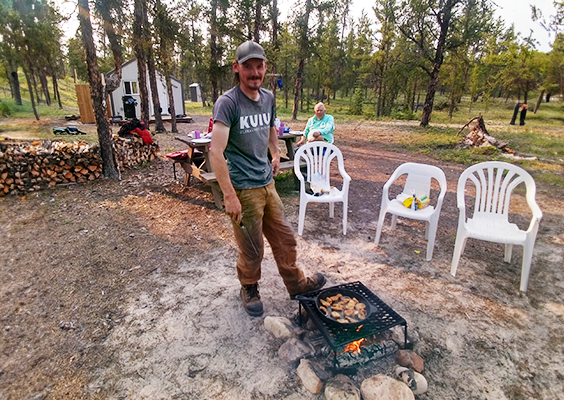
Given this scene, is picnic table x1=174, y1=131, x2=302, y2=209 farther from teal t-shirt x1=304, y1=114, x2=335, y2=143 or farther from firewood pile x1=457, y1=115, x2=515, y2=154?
firewood pile x1=457, y1=115, x2=515, y2=154

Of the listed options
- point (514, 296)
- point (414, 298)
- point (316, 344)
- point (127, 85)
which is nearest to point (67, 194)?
point (316, 344)

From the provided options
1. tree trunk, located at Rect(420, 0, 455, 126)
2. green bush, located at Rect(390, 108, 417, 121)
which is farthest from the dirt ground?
green bush, located at Rect(390, 108, 417, 121)

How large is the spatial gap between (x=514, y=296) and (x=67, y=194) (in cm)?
645

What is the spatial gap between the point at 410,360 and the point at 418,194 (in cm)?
225

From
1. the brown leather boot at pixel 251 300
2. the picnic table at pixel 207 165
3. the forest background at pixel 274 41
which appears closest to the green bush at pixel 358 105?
the forest background at pixel 274 41

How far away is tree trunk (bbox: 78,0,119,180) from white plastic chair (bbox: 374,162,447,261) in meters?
5.10

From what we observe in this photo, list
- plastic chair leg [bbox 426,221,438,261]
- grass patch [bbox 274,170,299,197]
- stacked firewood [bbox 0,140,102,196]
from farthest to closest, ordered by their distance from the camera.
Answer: grass patch [bbox 274,170,299,197] < stacked firewood [bbox 0,140,102,196] < plastic chair leg [bbox 426,221,438,261]

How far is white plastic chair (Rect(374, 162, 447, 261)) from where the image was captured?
3.46 meters

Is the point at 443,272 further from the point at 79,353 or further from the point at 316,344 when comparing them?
the point at 79,353

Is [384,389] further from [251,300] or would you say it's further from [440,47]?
[440,47]

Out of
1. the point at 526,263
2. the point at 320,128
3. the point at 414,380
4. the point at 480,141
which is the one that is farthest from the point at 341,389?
the point at 480,141

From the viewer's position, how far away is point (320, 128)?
5703 millimetres

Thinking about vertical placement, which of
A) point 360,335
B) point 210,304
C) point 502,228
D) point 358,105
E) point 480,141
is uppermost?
point 358,105

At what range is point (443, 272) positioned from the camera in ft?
10.9
